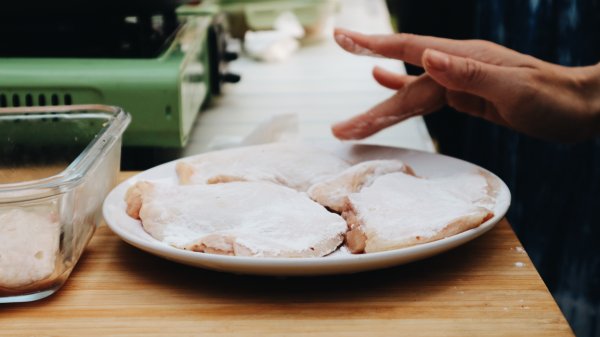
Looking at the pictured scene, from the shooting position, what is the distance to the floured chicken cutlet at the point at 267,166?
972 millimetres

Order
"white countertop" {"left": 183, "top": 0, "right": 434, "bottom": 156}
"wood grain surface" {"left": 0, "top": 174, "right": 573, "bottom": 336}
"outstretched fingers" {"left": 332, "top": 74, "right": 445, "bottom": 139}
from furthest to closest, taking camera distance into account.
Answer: "white countertop" {"left": 183, "top": 0, "right": 434, "bottom": 156} < "outstretched fingers" {"left": 332, "top": 74, "right": 445, "bottom": 139} < "wood grain surface" {"left": 0, "top": 174, "right": 573, "bottom": 336}

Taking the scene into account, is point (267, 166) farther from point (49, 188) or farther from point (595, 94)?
Result: point (595, 94)

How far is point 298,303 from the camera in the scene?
0.75 m

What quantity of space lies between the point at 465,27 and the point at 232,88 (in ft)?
2.48

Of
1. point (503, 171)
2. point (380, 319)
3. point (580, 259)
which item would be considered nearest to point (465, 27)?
point (503, 171)

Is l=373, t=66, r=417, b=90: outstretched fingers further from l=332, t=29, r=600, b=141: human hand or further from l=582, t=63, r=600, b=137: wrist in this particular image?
l=582, t=63, r=600, b=137: wrist

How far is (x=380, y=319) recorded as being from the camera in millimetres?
720

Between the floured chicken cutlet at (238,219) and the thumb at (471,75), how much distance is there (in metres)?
0.24

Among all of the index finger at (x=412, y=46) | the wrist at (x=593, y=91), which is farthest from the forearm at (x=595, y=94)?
the index finger at (x=412, y=46)

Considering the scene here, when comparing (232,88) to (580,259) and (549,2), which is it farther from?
(580,259)

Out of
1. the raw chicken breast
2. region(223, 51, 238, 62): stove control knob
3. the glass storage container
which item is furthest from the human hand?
region(223, 51, 238, 62): stove control knob

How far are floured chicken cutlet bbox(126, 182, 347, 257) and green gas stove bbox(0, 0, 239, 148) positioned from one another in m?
0.38

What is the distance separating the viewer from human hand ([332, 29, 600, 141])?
0.95 m

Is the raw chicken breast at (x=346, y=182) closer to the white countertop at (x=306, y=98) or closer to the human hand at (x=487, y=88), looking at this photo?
the human hand at (x=487, y=88)
